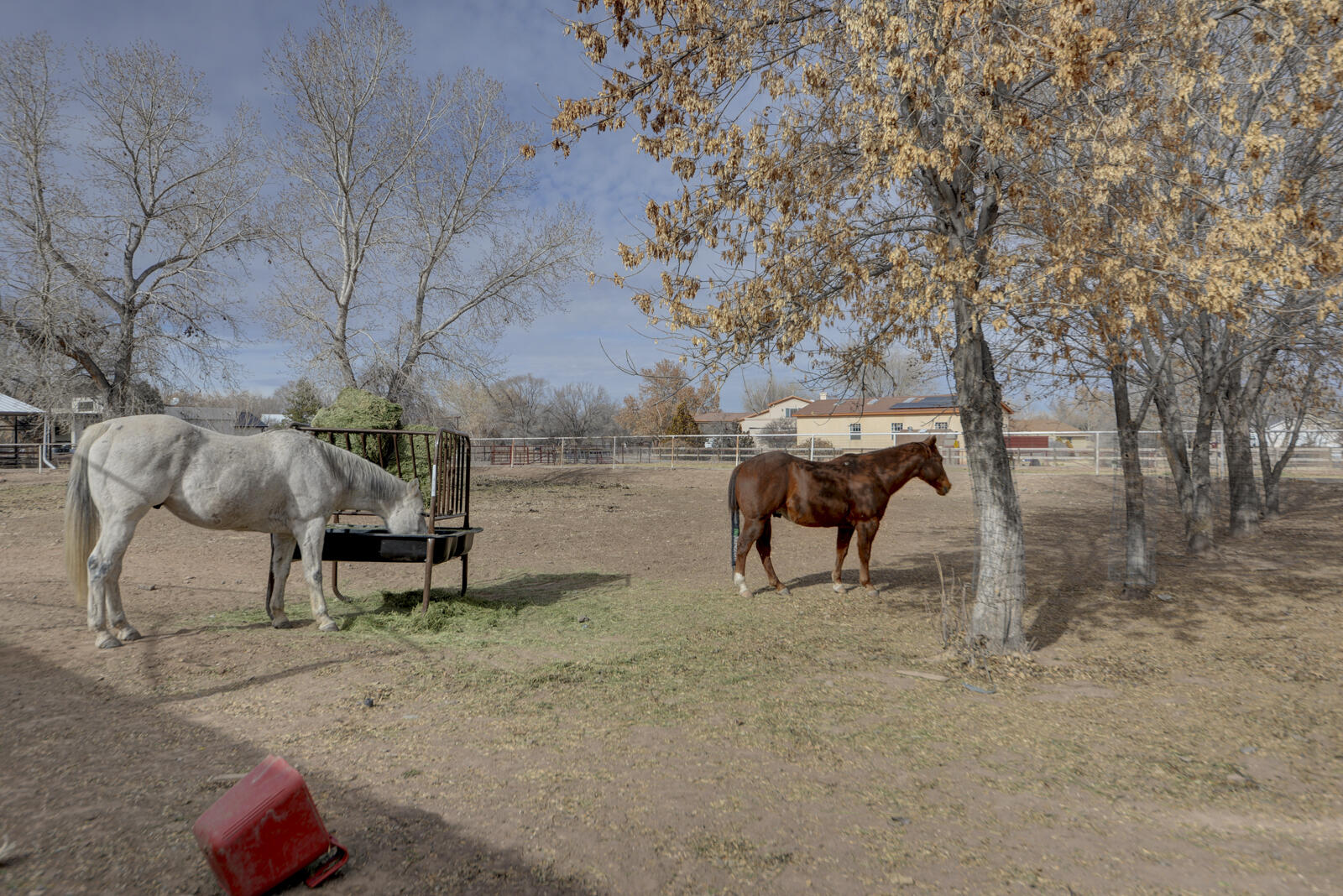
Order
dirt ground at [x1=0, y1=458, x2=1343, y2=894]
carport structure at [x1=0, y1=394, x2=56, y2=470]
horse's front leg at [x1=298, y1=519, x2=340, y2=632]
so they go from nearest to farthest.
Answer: dirt ground at [x1=0, y1=458, x2=1343, y2=894] < horse's front leg at [x1=298, y1=519, x2=340, y2=632] < carport structure at [x1=0, y1=394, x2=56, y2=470]

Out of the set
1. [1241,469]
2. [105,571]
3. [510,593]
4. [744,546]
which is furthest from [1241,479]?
[105,571]

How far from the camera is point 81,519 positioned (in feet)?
16.9

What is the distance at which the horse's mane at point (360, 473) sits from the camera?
20.4 ft

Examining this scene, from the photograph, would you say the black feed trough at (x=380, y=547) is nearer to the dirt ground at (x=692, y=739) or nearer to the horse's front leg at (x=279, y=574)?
the horse's front leg at (x=279, y=574)

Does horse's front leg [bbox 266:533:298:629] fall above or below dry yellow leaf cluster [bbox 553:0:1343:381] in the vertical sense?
below

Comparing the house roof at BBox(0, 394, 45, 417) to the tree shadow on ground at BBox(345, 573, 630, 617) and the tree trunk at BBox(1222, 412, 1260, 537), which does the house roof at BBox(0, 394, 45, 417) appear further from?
the tree trunk at BBox(1222, 412, 1260, 537)

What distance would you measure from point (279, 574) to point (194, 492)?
973 mm

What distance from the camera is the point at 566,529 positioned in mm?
12578

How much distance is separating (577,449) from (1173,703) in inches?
1085

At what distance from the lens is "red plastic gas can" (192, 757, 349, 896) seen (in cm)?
208

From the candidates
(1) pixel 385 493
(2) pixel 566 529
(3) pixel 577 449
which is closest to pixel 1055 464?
(3) pixel 577 449

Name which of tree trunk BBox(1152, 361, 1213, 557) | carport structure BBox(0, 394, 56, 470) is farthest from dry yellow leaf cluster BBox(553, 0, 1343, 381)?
carport structure BBox(0, 394, 56, 470)

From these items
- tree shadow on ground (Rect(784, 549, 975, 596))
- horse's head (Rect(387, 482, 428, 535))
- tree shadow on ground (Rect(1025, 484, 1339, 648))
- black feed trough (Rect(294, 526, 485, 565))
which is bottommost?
tree shadow on ground (Rect(1025, 484, 1339, 648))

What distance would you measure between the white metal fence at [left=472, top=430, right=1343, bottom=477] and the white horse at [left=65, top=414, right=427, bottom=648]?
13.5 m
